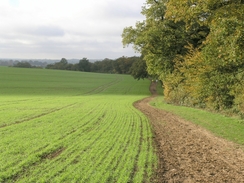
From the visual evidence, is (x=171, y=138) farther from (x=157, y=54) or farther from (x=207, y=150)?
(x=157, y=54)

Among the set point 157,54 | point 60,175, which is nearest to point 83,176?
point 60,175

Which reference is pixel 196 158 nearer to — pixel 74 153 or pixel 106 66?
pixel 74 153

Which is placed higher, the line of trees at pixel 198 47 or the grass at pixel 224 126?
the line of trees at pixel 198 47

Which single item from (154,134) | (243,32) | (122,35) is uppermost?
(122,35)

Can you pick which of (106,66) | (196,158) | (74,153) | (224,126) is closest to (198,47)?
(224,126)

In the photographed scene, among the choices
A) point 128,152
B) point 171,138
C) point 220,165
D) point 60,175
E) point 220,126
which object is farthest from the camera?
point 220,126

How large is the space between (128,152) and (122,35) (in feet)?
75.2

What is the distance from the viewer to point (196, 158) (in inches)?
394

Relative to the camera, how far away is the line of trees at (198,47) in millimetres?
10672

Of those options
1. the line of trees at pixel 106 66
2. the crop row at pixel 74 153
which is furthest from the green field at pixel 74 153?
the line of trees at pixel 106 66

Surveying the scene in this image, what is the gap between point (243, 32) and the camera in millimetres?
9453

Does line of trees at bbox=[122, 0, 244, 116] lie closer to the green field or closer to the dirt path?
the dirt path

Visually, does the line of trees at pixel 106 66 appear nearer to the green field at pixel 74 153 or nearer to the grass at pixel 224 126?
the grass at pixel 224 126

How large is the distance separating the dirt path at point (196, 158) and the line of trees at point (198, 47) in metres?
4.42
